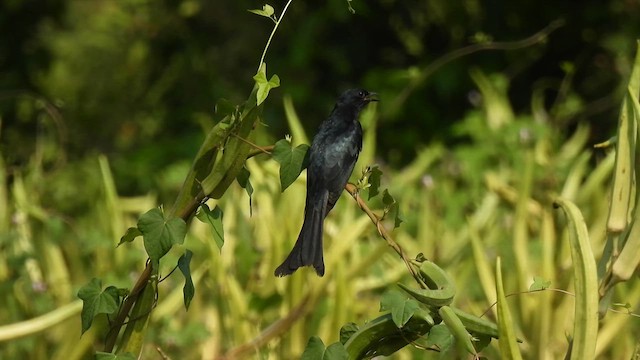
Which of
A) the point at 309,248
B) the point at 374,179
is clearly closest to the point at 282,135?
the point at 309,248

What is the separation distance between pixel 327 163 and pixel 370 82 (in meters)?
3.79

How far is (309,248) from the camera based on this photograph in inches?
72.1

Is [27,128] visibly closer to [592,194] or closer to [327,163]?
[592,194]

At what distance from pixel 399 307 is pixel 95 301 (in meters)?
0.51

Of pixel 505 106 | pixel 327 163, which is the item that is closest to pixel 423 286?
pixel 327 163

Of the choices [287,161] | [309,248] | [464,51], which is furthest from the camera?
[464,51]

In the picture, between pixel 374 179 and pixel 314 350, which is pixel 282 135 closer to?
pixel 374 179

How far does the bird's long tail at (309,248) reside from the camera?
1.78m

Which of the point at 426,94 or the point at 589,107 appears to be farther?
the point at 426,94

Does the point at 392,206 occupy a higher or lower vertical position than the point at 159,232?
higher

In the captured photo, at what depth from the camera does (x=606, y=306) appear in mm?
1867

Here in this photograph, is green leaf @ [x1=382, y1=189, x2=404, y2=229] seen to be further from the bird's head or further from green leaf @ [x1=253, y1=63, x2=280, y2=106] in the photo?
the bird's head

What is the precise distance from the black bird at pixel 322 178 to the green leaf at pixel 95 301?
28 cm

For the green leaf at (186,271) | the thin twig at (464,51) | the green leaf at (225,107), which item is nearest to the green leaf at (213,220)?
the green leaf at (186,271)
